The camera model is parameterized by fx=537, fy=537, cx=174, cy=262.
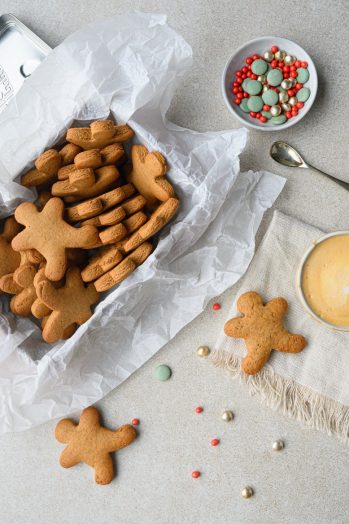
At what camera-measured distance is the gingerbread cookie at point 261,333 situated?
110 cm

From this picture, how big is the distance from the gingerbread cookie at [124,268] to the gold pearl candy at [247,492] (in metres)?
0.53

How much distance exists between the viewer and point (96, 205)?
3.31 feet

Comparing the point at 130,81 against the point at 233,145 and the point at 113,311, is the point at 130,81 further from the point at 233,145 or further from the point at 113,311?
the point at 113,311

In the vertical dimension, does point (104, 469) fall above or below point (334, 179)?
below

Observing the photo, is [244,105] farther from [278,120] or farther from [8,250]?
[8,250]

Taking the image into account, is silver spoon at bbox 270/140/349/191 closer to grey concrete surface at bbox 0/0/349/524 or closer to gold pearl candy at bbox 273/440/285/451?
grey concrete surface at bbox 0/0/349/524

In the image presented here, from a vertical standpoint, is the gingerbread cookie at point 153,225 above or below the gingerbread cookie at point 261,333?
above

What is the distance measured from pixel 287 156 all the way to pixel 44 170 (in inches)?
19.7

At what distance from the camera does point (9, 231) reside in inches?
44.5

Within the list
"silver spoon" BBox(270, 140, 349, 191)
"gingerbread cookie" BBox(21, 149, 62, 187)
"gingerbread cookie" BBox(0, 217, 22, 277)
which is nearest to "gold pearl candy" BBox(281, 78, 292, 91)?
"silver spoon" BBox(270, 140, 349, 191)

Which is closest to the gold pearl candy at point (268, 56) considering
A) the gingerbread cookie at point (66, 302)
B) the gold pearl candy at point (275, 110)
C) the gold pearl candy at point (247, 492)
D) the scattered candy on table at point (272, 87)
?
the scattered candy on table at point (272, 87)

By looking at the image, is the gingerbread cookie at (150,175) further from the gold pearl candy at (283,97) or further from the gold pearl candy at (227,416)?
the gold pearl candy at (227,416)

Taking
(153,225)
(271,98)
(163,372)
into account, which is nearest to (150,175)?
(153,225)

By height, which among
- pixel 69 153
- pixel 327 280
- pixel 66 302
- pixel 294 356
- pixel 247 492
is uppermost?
pixel 69 153
